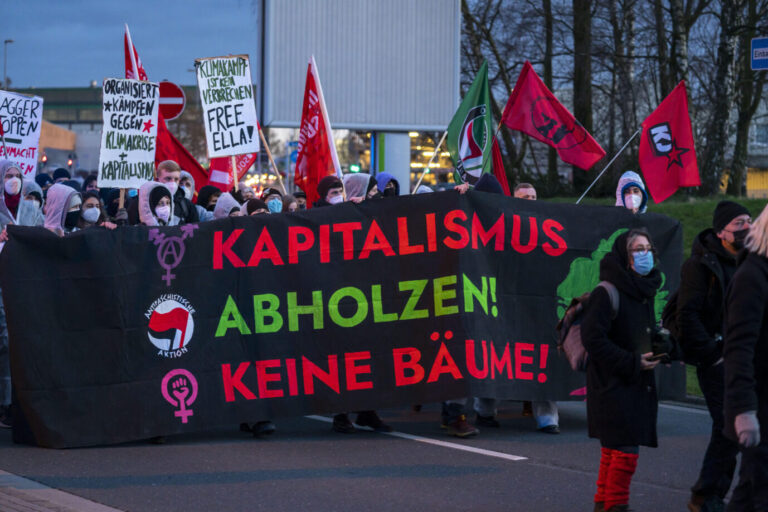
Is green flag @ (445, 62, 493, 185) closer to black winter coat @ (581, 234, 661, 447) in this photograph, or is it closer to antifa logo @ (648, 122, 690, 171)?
antifa logo @ (648, 122, 690, 171)

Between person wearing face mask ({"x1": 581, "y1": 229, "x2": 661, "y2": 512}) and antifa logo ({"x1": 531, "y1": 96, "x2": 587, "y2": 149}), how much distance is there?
620 cm

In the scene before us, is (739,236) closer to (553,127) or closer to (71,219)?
(71,219)

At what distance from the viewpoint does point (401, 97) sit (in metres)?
23.1

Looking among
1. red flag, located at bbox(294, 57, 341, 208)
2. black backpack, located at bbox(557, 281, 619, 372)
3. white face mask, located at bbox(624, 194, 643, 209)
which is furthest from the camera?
red flag, located at bbox(294, 57, 341, 208)

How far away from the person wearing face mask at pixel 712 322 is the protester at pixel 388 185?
6.26 meters

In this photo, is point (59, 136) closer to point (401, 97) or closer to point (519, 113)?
point (401, 97)

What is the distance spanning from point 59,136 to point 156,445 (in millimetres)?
78137

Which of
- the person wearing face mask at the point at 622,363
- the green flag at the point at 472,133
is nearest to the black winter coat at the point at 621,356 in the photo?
the person wearing face mask at the point at 622,363

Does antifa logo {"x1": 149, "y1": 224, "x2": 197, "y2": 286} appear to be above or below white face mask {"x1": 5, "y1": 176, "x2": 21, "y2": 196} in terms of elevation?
below

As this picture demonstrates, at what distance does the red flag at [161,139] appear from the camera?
15.0 metres

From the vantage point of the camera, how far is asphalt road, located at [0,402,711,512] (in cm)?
684

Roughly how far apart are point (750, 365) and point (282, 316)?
16.0 ft

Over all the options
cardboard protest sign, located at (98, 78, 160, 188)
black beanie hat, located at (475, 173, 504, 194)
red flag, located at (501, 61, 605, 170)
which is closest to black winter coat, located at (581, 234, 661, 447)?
black beanie hat, located at (475, 173, 504, 194)

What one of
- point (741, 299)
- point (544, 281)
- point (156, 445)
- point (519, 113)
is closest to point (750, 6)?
point (519, 113)
